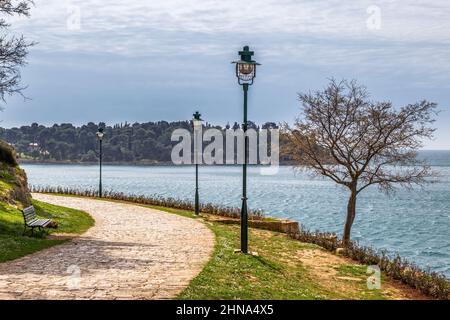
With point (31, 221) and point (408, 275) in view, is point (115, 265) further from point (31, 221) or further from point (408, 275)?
point (408, 275)

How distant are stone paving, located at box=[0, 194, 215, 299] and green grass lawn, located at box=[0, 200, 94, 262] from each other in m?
0.53

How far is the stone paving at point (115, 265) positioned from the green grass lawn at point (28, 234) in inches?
20.8

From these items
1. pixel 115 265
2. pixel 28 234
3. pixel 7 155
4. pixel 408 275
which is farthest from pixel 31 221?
pixel 408 275

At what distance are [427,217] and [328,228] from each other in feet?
56.7

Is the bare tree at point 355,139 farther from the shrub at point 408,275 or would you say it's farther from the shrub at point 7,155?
the shrub at point 7,155

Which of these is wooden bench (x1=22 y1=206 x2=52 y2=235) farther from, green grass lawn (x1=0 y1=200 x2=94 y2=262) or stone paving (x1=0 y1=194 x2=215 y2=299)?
stone paving (x1=0 y1=194 x2=215 y2=299)

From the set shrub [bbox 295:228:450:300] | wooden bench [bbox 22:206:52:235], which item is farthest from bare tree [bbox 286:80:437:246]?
wooden bench [bbox 22:206:52:235]

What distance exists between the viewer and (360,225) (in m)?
50.3

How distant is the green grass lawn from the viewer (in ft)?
49.9

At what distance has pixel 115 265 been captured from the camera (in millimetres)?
13516

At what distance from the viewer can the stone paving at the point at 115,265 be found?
34.7 ft
